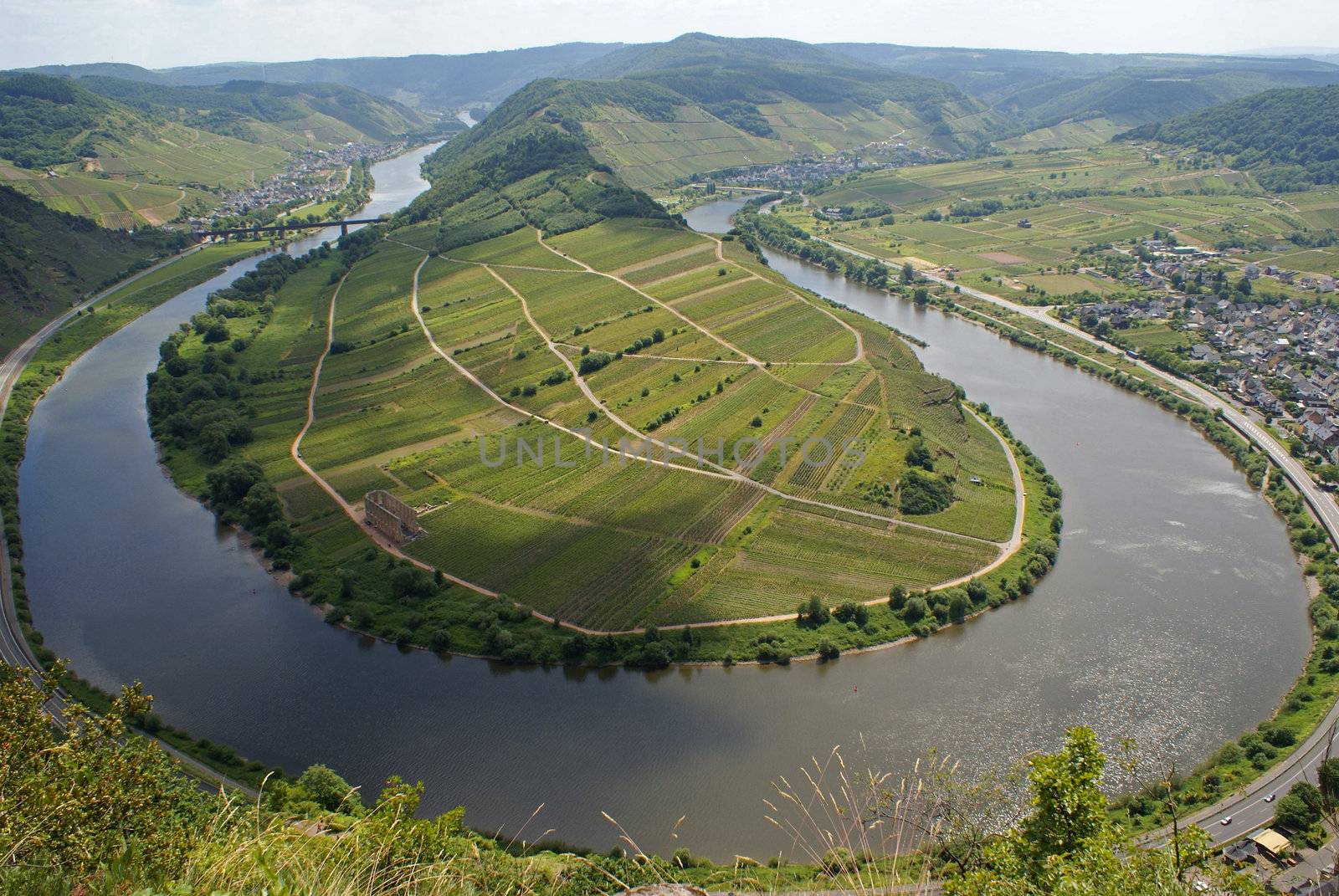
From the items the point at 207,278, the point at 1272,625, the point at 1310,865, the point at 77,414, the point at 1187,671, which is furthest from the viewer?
the point at 207,278

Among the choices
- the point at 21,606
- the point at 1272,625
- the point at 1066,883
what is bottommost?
the point at 1272,625

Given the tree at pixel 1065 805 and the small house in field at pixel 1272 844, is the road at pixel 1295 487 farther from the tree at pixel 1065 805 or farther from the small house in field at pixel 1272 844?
the tree at pixel 1065 805

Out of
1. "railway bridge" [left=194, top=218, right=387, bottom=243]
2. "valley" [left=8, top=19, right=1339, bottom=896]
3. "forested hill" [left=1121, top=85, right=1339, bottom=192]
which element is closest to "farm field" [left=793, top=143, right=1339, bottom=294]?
"forested hill" [left=1121, top=85, right=1339, bottom=192]

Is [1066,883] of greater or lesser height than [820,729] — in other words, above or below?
above

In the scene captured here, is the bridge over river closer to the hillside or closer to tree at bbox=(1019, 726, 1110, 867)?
the hillside

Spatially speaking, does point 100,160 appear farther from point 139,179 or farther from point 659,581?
point 659,581

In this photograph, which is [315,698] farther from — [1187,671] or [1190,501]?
[1190,501]

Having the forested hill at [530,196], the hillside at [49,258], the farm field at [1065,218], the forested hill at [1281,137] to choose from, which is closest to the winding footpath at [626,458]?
the forested hill at [530,196]

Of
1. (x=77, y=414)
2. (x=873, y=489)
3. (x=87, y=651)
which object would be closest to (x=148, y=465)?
(x=77, y=414)
